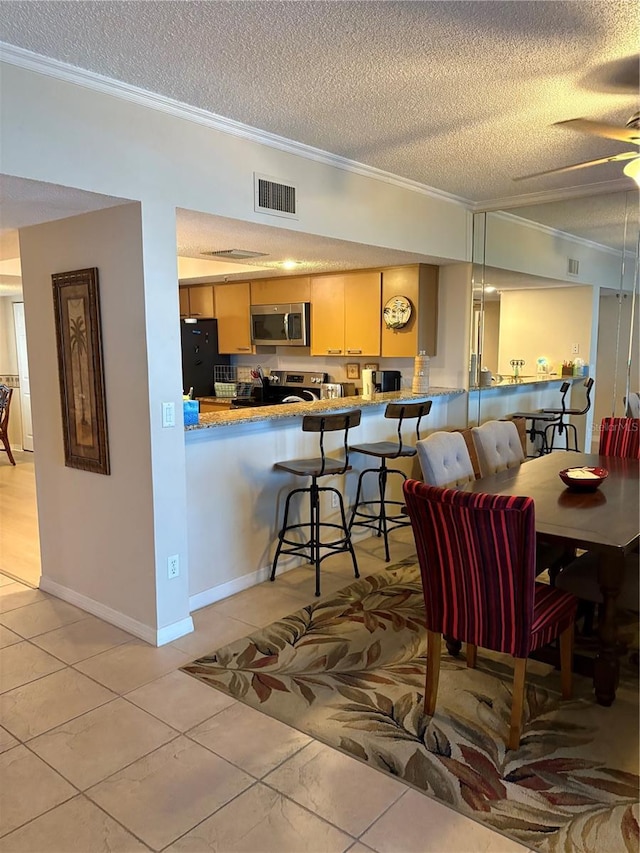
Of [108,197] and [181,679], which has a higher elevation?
[108,197]

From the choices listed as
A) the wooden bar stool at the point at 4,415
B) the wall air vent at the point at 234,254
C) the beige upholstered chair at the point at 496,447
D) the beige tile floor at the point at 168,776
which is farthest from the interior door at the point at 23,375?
the beige upholstered chair at the point at 496,447

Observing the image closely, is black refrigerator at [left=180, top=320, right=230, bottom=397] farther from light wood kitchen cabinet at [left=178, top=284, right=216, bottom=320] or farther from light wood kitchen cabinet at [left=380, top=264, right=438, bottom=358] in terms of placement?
light wood kitchen cabinet at [left=380, top=264, right=438, bottom=358]

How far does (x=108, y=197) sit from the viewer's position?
272 centimetres

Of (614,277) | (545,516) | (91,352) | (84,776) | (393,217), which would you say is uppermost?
(393,217)

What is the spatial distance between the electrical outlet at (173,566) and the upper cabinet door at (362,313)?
2984 mm

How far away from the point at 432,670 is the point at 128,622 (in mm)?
1671

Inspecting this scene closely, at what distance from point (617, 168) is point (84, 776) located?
15.0 feet

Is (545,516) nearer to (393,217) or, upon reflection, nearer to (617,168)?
(393,217)

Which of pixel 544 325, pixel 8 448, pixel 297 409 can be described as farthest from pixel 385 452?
pixel 8 448

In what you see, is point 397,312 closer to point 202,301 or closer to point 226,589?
point 202,301

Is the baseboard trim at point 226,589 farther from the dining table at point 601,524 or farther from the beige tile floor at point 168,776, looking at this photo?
the dining table at point 601,524

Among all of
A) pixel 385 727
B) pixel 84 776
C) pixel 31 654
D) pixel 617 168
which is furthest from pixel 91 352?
pixel 617 168

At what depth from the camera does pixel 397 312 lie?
531 cm

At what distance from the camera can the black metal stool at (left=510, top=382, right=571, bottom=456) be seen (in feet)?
17.0
